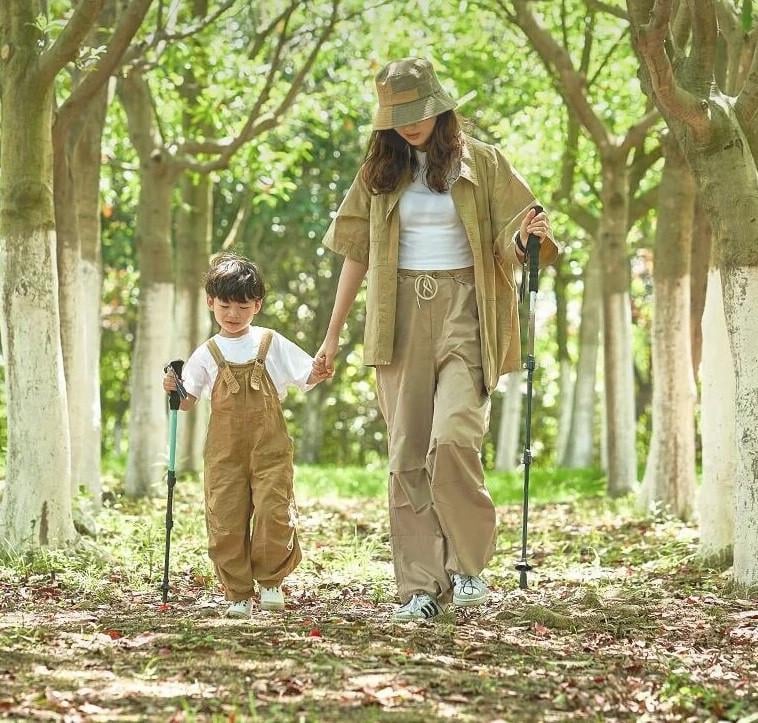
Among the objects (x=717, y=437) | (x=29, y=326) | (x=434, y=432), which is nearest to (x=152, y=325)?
(x=29, y=326)

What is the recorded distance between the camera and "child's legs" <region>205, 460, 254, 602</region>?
6.28m

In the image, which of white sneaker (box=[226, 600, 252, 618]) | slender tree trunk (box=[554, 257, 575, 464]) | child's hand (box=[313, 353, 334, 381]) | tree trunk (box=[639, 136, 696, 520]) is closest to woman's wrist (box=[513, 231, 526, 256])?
child's hand (box=[313, 353, 334, 381])

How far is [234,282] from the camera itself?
20.6 feet

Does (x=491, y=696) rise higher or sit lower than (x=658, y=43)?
lower

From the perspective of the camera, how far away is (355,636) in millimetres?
5516

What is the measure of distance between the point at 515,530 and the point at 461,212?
5.94 metres

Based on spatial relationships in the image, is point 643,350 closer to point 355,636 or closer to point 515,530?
point 515,530

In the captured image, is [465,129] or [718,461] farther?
[718,461]

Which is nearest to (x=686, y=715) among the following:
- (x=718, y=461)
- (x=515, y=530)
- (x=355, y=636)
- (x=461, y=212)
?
(x=355, y=636)

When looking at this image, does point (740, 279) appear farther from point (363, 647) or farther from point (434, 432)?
point (363, 647)

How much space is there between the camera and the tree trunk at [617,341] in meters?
14.7

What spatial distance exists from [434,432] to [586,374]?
15134 millimetres

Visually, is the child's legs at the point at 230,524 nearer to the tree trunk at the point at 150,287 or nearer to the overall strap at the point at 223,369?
the overall strap at the point at 223,369

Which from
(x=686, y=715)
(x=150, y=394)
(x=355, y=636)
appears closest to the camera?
(x=686, y=715)
